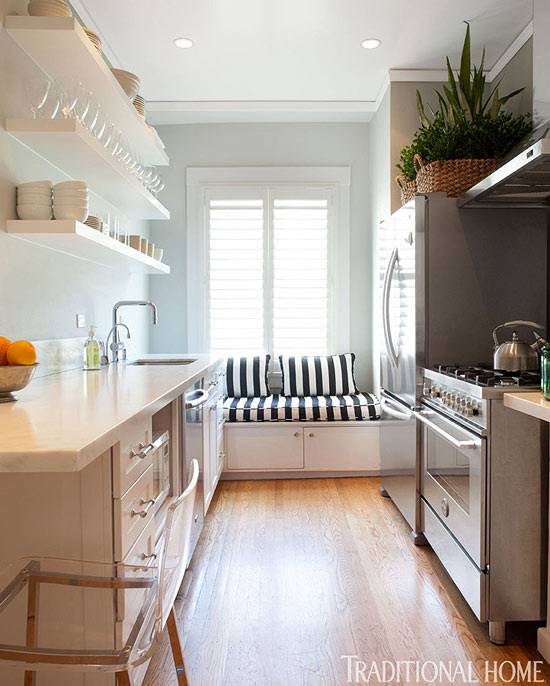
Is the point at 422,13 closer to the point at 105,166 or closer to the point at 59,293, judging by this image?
the point at 105,166

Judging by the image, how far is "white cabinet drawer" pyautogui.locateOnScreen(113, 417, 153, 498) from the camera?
1368mm

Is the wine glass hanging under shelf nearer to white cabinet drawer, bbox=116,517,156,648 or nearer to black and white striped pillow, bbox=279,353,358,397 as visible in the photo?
white cabinet drawer, bbox=116,517,156,648

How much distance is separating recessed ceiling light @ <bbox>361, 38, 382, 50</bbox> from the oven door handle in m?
2.24

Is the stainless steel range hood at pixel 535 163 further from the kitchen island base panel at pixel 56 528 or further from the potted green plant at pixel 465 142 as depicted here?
the kitchen island base panel at pixel 56 528

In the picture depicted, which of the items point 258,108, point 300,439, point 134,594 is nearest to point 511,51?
point 258,108

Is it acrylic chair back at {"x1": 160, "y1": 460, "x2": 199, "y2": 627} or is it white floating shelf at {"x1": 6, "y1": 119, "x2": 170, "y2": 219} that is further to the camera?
white floating shelf at {"x1": 6, "y1": 119, "x2": 170, "y2": 219}

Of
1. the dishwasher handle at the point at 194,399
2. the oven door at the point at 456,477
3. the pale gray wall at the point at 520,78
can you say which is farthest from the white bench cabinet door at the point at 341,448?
the pale gray wall at the point at 520,78

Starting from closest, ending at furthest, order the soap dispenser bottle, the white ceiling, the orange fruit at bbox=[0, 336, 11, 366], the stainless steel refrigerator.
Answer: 1. the orange fruit at bbox=[0, 336, 11, 366]
2. the stainless steel refrigerator
3. the soap dispenser bottle
4. the white ceiling

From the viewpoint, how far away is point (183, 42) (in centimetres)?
337

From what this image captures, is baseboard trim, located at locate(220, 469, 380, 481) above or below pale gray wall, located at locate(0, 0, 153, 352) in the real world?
below

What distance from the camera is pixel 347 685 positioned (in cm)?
175

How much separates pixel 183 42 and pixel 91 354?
6.45ft

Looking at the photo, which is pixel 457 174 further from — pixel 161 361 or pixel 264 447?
pixel 264 447

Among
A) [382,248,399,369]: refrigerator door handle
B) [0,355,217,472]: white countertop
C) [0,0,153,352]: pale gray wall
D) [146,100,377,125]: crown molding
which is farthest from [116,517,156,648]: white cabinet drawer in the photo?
[146,100,377,125]: crown molding
